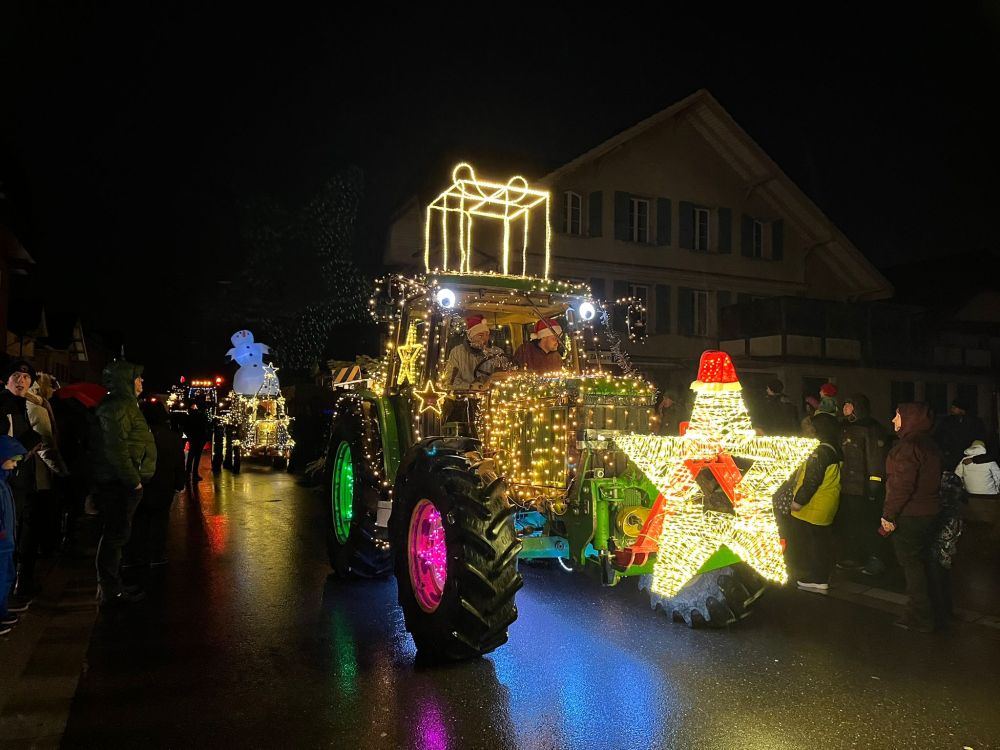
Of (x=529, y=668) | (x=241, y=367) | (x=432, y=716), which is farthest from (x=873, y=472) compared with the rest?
(x=241, y=367)

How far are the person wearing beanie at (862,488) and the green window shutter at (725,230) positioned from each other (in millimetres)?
19121

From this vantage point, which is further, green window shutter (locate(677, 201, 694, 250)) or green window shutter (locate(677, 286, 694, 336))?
green window shutter (locate(677, 201, 694, 250))

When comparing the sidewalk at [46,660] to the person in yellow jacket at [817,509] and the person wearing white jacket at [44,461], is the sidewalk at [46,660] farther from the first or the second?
the person in yellow jacket at [817,509]

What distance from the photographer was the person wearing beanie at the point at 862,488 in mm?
8016

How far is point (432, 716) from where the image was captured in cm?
432

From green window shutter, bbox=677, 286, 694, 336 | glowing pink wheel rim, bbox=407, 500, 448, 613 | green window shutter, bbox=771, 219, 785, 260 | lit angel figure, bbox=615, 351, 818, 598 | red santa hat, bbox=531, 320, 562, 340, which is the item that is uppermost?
green window shutter, bbox=771, 219, 785, 260

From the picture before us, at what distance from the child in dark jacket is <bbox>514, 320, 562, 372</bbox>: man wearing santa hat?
153 inches

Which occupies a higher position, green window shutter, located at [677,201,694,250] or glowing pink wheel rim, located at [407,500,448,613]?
green window shutter, located at [677,201,694,250]

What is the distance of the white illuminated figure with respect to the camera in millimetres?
24547

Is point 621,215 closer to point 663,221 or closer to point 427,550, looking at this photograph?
point 663,221

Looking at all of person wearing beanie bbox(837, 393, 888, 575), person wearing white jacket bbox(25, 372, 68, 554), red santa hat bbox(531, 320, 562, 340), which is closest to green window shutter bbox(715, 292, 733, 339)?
person wearing beanie bbox(837, 393, 888, 575)

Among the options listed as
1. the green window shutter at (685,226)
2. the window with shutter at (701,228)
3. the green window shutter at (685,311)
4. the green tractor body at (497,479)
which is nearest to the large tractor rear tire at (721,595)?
the green tractor body at (497,479)

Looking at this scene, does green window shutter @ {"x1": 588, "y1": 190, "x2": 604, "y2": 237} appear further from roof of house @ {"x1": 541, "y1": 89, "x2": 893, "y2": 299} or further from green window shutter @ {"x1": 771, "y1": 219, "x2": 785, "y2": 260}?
green window shutter @ {"x1": 771, "y1": 219, "x2": 785, "y2": 260}

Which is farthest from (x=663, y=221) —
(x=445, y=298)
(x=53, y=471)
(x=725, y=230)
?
(x=53, y=471)
